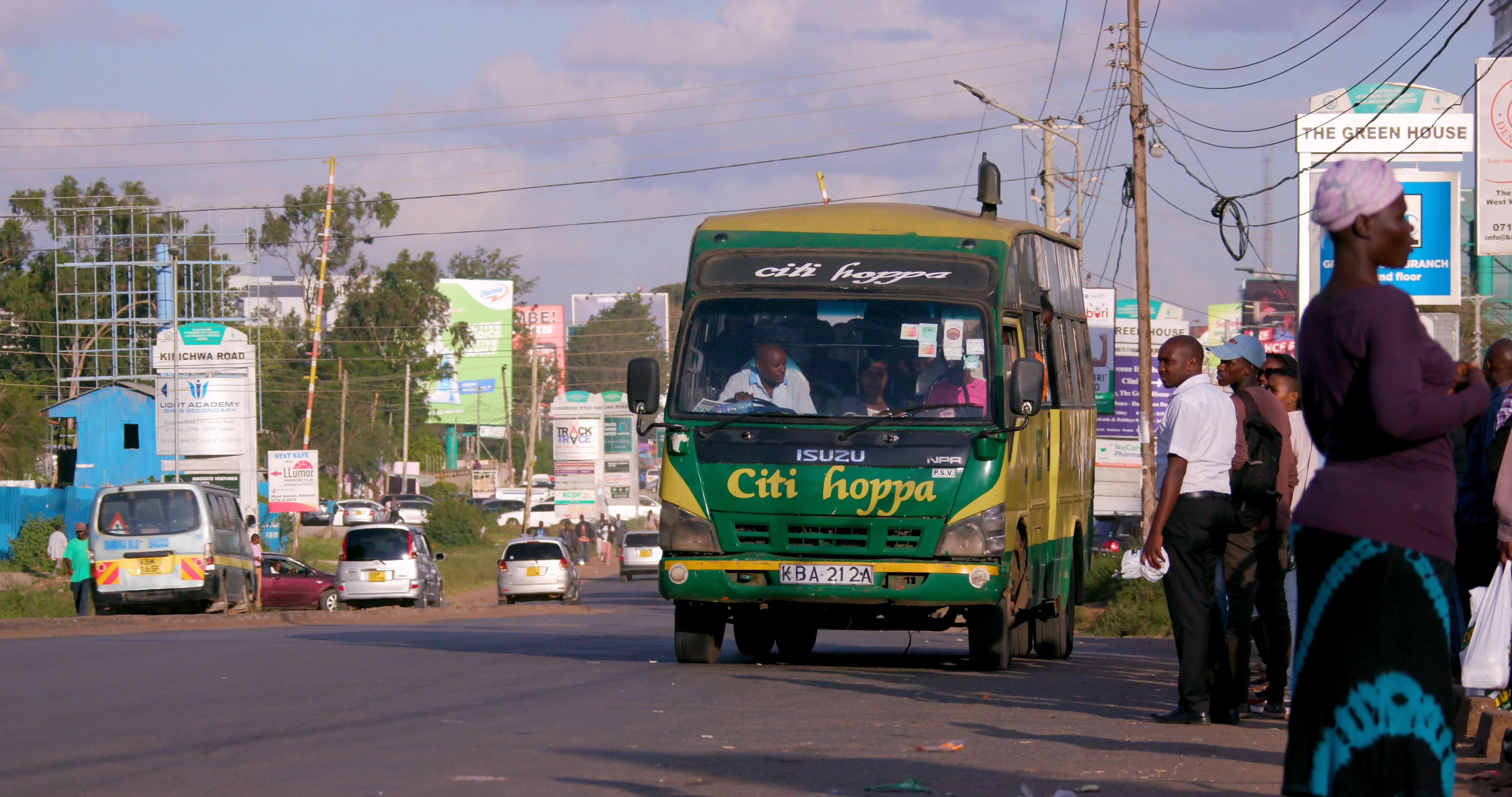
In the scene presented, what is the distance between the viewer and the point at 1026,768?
690 cm

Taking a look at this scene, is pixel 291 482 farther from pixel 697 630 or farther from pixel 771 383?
pixel 771 383

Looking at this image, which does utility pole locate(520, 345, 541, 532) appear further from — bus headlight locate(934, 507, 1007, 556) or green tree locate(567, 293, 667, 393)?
bus headlight locate(934, 507, 1007, 556)

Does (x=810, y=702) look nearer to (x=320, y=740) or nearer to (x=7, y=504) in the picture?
(x=320, y=740)

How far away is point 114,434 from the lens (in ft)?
182

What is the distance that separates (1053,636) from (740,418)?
4.56 meters

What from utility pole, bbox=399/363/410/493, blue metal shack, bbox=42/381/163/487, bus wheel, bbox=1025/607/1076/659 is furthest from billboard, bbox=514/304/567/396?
bus wheel, bbox=1025/607/1076/659

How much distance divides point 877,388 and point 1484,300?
2166 inches

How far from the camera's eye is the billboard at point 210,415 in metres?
52.3

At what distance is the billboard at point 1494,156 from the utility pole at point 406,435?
5598cm

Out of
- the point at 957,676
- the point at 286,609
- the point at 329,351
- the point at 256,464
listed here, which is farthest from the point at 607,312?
the point at 957,676

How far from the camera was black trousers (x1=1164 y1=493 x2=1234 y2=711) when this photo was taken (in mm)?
8148

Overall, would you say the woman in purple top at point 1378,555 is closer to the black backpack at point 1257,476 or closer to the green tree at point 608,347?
the black backpack at point 1257,476

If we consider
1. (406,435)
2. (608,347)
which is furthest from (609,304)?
(406,435)

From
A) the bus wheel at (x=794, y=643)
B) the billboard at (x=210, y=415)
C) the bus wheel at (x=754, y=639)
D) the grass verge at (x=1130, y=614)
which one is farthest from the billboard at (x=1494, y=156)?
the billboard at (x=210, y=415)
